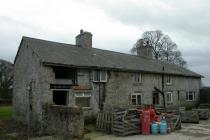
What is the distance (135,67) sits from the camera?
30.5 meters

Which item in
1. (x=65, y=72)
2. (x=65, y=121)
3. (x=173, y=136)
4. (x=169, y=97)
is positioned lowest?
(x=173, y=136)

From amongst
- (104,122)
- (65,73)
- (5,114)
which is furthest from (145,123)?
(5,114)

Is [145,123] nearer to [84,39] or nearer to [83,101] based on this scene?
[83,101]

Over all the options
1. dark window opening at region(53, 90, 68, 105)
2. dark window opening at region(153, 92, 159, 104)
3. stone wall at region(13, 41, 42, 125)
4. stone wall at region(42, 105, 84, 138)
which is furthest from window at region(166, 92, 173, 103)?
stone wall at region(42, 105, 84, 138)

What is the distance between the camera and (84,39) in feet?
101

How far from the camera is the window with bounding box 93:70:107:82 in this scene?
84.2 feet

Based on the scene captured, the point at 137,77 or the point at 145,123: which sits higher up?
the point at 137,77

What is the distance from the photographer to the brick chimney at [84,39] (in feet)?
100

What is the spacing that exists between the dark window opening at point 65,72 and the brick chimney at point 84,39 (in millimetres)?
6625

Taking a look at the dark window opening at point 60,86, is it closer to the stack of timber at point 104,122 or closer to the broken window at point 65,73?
the broken window at point 65,73

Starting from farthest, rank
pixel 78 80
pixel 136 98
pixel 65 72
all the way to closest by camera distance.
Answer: pixel 136 98
pixel 65 72
pixel 78 80

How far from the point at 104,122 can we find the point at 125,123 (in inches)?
87.4

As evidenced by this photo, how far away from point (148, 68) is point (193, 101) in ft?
35.4

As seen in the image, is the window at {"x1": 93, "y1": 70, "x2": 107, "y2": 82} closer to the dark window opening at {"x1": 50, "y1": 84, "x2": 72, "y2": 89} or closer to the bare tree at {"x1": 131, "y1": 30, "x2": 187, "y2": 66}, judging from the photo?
the dark window opening at {"x1": 50, "y1": 84, "x2": 72, "y2": 89}
